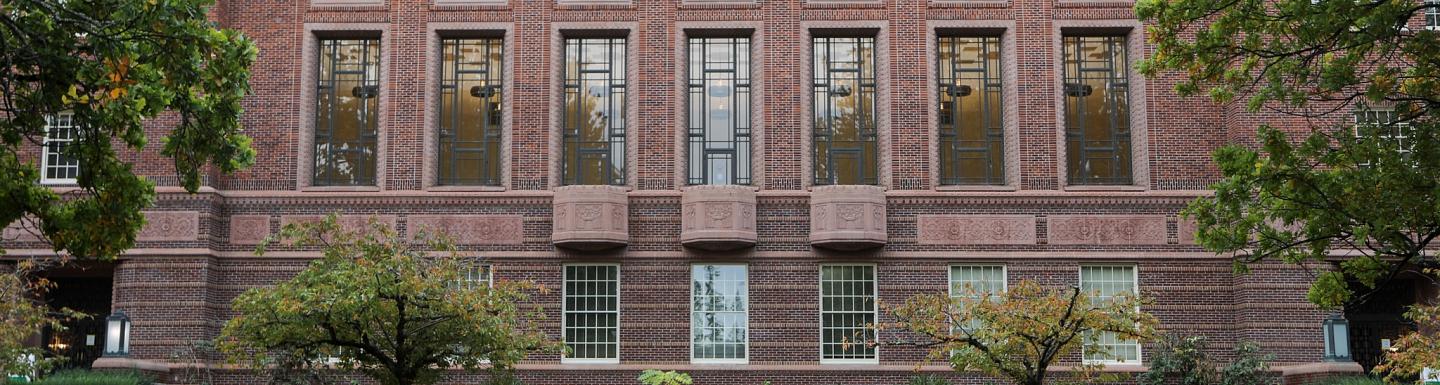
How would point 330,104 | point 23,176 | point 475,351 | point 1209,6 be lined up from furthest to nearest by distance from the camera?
point 330,104 → point 475,351 → point 1209,6 → point 23,176

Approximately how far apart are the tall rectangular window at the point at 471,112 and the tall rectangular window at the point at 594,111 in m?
1.59

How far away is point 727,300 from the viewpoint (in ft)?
105

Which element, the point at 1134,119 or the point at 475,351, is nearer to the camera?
the point at 475,351

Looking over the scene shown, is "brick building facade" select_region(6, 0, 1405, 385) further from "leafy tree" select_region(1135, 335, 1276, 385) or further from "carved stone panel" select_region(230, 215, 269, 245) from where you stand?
"leafy tree" select_region(1135, 335, 1276, 385)

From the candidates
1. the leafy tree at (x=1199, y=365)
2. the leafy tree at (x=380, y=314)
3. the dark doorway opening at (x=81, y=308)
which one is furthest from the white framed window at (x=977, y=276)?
the dark doorway opening at (x=81, y=308)

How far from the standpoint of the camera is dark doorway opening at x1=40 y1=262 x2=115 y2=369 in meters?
33.7

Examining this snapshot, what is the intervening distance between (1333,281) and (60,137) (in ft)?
84.5

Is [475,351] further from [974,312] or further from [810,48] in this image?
[810,48]

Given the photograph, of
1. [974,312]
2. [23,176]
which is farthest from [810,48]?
[23,176]

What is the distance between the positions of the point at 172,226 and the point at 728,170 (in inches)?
488

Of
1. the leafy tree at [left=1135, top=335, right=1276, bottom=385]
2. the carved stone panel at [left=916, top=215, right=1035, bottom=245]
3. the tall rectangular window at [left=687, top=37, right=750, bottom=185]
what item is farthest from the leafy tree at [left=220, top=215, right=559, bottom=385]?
the leafy tree at [left=1135, top=335, right=1276, bottom=385]

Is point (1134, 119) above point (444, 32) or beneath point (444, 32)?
beneath

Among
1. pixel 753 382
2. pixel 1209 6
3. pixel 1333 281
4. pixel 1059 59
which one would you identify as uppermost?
pixel 1059 59

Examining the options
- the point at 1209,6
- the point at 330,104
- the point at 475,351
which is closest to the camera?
the point at 1209,6
